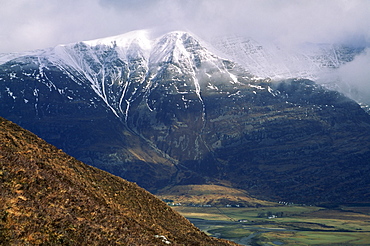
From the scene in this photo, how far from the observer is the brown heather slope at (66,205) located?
87.0 ft

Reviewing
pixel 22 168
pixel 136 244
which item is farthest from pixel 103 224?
pixel 22 168

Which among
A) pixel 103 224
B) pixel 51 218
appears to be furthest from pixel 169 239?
pixel 51 218

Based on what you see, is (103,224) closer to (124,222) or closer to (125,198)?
(124,222)

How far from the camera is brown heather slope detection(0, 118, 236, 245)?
26531mm

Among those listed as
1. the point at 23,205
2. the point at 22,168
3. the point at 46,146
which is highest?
the point at 46,146

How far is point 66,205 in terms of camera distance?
3247 cm

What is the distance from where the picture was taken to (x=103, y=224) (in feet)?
107

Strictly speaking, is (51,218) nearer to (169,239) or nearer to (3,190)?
(3,190)

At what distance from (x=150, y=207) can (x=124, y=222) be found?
14.3 metres

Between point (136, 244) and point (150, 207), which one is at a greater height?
point (150, 207)

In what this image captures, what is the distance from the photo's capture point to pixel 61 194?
3384 centimetres

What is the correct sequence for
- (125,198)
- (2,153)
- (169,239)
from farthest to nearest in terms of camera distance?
1. (125,198)
2. (169,239)
3. (2,153)

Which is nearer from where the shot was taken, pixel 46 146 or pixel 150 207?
pixel 46 146

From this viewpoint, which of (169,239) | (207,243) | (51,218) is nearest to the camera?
(51,218)
